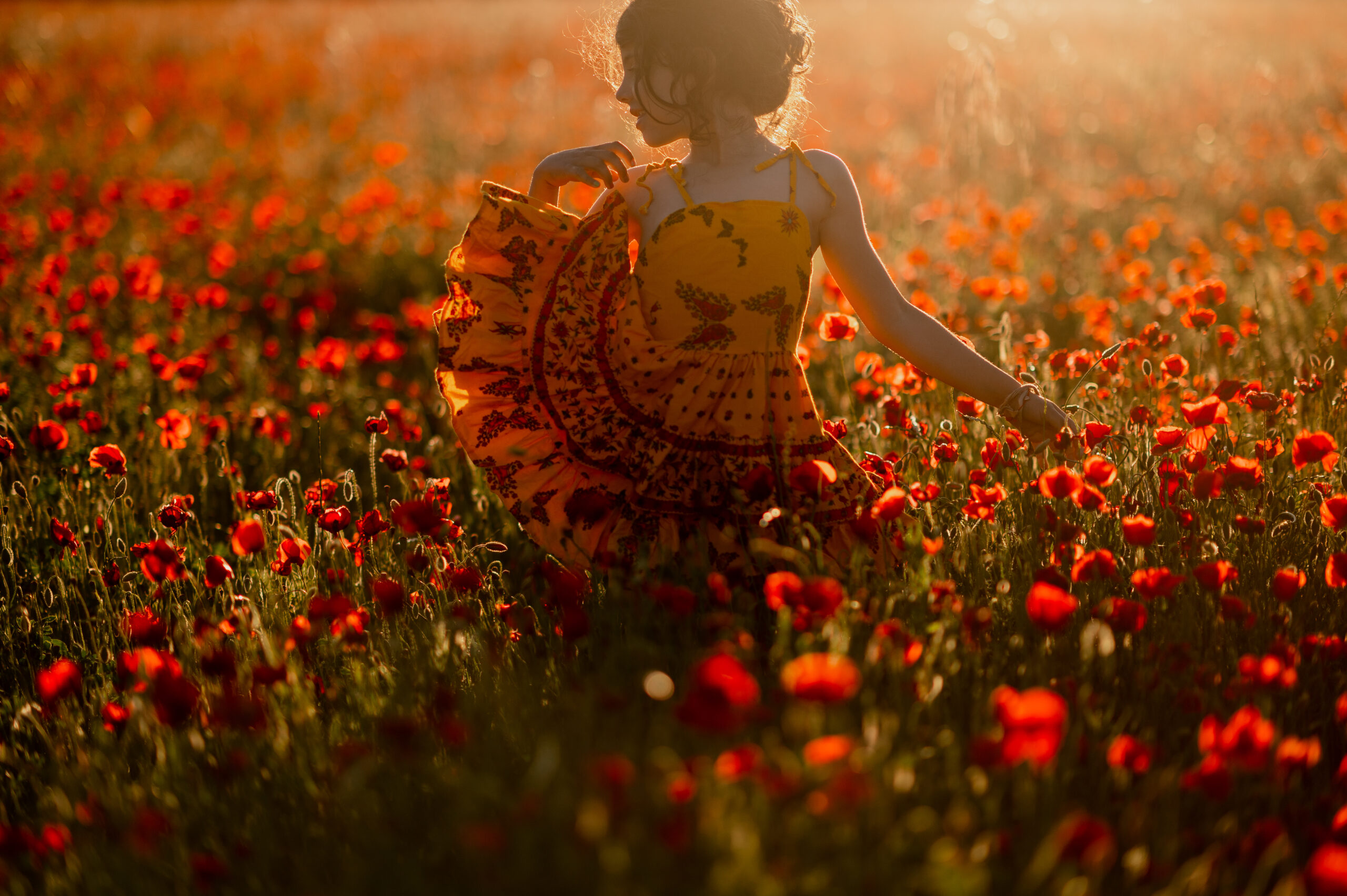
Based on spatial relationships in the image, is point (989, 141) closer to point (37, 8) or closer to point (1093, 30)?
point (1093, 30)

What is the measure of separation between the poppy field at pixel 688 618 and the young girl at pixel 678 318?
0.13 metres

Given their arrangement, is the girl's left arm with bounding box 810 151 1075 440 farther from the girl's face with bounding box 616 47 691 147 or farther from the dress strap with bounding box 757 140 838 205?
the girl's face with bounding box 616 47 691 147

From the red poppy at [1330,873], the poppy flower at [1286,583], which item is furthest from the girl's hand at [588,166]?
the red poppy at [1330,873]

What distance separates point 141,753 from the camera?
1.67 meters

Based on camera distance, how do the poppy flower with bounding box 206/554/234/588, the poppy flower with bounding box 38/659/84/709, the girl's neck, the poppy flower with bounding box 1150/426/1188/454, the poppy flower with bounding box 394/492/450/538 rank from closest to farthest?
the poppy flower with bounding box 38/659/84/709
the poppy flower with bounding box 394/492/450/538
the poppy flower with bounding box 206/554/234/588
the poppy flower with bounding box 1150/426/1188/454
the girl's neck

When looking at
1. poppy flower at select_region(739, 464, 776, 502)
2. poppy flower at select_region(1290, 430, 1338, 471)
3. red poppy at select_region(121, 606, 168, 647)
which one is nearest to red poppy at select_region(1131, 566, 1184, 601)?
poppy flower at select_region(1290, 430, 1338, 471)

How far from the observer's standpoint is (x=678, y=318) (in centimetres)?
240

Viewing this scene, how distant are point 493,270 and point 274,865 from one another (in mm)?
1429

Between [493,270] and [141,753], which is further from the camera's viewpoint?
[493,270]

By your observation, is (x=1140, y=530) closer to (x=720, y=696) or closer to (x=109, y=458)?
(x=720, y=696)

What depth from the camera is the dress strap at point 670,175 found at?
2.41m

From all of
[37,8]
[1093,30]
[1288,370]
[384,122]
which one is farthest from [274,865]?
[37,8]

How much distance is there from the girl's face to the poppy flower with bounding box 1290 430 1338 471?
1.42 m

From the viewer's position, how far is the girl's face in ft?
7.62
